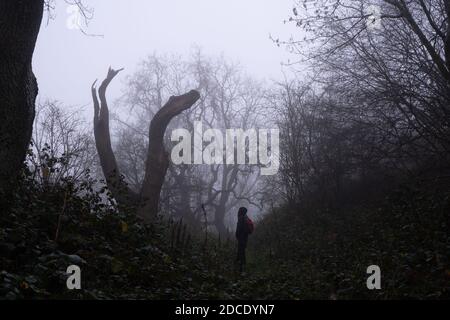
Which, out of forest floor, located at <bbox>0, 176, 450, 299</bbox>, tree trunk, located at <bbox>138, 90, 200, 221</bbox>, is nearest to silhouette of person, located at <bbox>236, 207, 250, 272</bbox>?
forest floor, located at <bbox>0, 176, 450, 299</bbox>

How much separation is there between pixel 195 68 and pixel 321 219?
2486 cm

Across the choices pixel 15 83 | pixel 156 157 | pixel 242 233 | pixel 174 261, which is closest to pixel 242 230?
pixel 242 233

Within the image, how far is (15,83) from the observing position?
698 cm

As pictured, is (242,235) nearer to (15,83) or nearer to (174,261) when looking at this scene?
(174,261)

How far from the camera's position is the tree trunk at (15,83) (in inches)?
269

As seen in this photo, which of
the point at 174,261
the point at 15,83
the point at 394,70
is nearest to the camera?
the point at 15,83

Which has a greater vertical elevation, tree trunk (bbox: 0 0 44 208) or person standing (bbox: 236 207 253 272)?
tree trunk (bbox: 0 0 44 208)

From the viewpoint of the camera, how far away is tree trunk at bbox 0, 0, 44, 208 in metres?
6.82

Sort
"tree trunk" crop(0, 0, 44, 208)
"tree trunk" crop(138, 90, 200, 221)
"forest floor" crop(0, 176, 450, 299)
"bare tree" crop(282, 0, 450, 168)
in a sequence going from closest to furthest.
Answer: "forest floor" crop(0, 176, 450, 299)
"tree trunk" crop(0, 0, 44, 208)
"bare tree" crop(282, 0, 450, 168)
"tree trunk" crop(138, 90, 200, 221)

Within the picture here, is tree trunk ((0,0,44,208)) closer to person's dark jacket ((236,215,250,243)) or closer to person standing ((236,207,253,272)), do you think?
person standing ((236,207,253,272))

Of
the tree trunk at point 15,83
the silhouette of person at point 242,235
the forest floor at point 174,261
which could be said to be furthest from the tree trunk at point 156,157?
the tree trunk at point 15,83

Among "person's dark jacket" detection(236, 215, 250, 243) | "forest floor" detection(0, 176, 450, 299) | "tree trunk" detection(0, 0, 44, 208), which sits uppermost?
"tree trunk" detection(0, 0, 44, 208)

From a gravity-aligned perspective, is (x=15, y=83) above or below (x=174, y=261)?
above

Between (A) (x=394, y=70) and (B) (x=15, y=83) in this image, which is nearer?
(B) (x=15, y=83)
